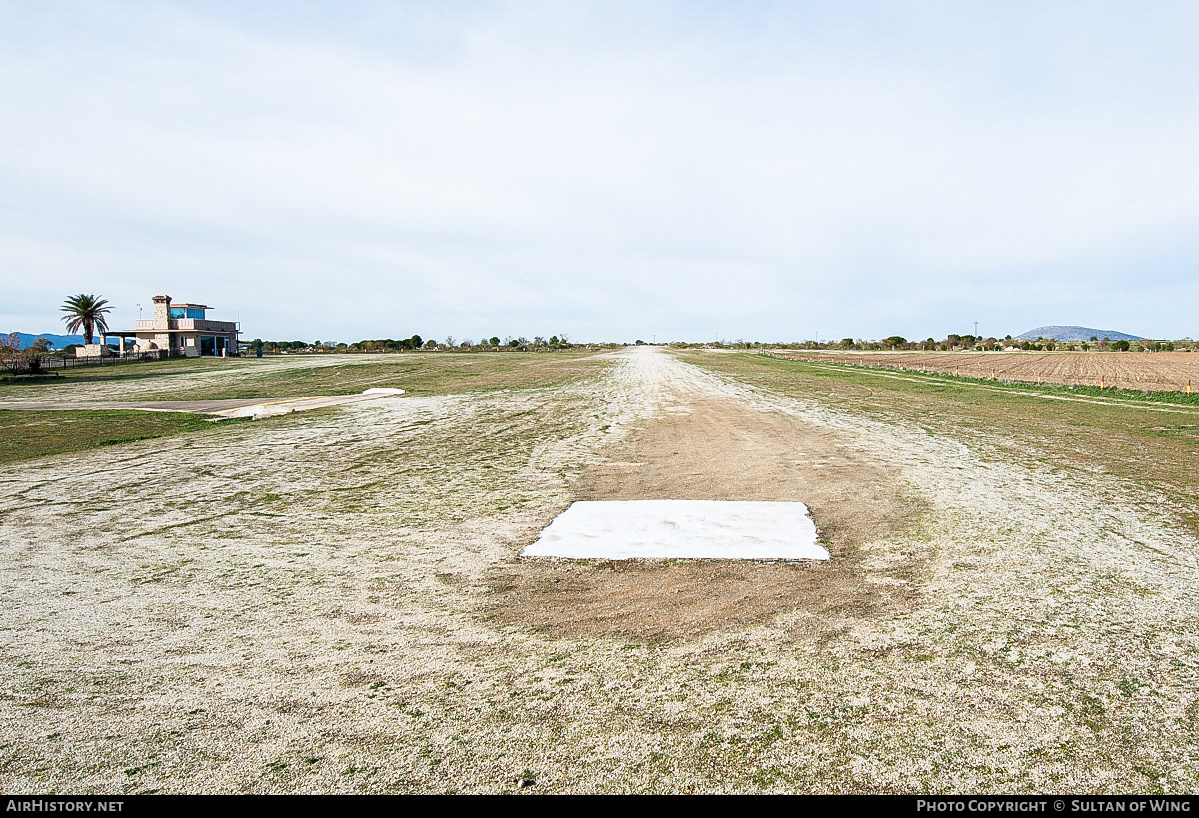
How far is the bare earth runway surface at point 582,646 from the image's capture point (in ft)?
9.26

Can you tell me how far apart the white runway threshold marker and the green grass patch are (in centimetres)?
1090

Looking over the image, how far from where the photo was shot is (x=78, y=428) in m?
14.8

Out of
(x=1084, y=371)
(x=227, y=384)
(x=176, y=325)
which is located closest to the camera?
(x=227, y=384)

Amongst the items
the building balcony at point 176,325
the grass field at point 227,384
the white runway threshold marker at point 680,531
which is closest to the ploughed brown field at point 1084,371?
the grass field at point 227,384

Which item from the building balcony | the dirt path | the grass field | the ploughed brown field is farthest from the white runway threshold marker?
the building balcony

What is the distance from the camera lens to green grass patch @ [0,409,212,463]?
1210cm

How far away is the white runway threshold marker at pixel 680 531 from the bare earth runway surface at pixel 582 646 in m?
0.28

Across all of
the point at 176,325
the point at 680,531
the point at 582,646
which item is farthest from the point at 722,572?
the point at 176,325

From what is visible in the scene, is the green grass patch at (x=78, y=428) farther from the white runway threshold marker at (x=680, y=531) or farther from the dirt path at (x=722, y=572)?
the white runway threshold marker at (x=680, y=531)

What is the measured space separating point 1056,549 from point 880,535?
4.90 feet

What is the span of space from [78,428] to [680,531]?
15.9 metres

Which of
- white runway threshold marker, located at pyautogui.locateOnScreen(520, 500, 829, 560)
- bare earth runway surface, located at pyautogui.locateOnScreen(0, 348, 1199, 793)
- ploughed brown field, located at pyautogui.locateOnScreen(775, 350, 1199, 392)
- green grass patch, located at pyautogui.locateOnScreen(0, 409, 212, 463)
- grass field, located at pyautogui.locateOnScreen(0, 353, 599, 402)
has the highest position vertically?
ploughed brown field, located at pyautogui.locateOnScreen(775, 350, 1199, 392)

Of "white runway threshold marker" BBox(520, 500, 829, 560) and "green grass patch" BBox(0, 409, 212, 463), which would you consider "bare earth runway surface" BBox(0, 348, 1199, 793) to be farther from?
"green grass patch" BBox(0, 409, 212, 463)

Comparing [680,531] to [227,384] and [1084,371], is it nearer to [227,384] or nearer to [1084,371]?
[227,384]
